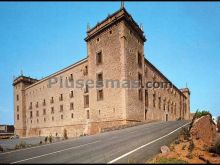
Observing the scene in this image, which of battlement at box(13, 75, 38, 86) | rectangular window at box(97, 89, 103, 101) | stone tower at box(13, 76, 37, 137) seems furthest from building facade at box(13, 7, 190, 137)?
battlement at box(13, 75, 38, 86)

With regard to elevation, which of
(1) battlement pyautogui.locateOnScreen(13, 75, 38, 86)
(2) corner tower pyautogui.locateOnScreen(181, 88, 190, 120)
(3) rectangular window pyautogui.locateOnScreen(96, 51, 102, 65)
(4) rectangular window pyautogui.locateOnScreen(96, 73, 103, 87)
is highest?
(3) rectangular window pyautogui.locateOnScreen(96, 51, 102, 65)

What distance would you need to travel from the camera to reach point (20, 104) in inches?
2078

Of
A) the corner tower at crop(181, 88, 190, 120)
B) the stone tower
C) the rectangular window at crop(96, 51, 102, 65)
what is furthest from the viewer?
the corner tower at crop(181, 88, 190, 120)

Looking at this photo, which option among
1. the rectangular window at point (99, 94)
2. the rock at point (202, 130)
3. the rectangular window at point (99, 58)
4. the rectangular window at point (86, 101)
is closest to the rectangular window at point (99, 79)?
the rectangular window at point (99, 94)

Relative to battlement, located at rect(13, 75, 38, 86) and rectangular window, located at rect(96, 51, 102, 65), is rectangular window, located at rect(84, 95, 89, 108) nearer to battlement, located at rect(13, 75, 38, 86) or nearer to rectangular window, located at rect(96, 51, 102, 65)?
rectangular window, located at rect(96, 51, 102, 65)

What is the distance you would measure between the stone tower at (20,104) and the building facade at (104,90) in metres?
4.79

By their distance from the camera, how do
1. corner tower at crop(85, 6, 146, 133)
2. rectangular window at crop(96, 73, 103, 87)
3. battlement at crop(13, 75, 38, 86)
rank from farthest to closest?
battlement at crop(13, 75, 38, 86), rectangular window at crop(96, 73, 103, 87), corner tower at crop(85, 6, 146, 133)

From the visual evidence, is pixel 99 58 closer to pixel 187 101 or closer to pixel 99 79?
pixel 99 79

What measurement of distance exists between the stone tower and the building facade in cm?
479

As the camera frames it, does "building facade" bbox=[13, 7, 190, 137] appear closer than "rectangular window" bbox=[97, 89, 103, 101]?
Yes

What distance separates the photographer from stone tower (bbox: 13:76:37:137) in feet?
172

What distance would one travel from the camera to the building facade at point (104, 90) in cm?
2741

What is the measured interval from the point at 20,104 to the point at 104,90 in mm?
32029

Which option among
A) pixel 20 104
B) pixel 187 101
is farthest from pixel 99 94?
pixel 187 101
